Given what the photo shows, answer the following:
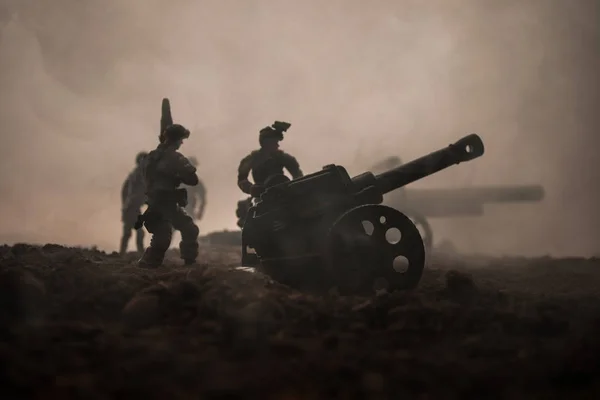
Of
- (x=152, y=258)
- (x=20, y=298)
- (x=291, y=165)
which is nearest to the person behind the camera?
(x=20, y=298)

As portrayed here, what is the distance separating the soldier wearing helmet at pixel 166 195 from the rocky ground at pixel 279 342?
2.11 meters

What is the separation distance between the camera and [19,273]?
3627 mm

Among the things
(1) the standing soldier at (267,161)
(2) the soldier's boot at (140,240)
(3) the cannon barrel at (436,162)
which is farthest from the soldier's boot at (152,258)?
(2) the soldier's boot at (140,240)

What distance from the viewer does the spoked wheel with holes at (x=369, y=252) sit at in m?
4.35

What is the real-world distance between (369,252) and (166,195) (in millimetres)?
3625

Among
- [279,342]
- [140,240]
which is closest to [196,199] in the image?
[140,240]

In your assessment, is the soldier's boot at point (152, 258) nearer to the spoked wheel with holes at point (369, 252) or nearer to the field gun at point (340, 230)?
the field gun at point (340, 230)

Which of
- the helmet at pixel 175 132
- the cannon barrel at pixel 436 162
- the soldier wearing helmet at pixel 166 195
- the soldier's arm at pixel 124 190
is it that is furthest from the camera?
the soldier's arm at pixel 124 190

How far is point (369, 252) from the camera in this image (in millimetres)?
4355

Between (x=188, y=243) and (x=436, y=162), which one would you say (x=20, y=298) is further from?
(x=436, y=162)

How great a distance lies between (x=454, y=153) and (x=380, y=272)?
76.4 inches

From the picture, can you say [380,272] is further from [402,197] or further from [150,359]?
[402,197]

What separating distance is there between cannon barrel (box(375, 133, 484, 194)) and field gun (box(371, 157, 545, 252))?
9.48m

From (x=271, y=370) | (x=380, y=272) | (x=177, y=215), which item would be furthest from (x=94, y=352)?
(x=177, y=215)
